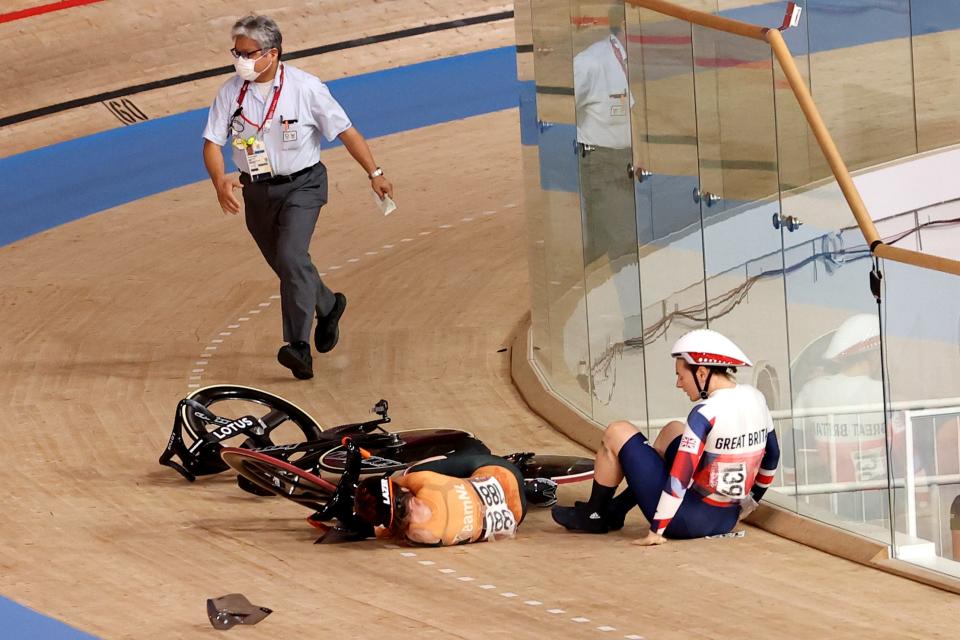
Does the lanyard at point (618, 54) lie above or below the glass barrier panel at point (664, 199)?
above

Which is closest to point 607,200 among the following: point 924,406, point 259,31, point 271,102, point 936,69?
point 271,102

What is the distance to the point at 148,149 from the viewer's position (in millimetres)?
13703

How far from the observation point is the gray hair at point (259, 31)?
7980 millimetres

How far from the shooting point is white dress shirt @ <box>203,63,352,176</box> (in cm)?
815

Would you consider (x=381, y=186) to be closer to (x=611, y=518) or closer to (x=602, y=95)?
(x=602, y=95)

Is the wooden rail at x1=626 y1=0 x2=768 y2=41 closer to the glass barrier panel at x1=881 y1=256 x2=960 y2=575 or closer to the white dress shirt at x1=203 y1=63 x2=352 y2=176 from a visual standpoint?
the glass barrier panel at x1=881 y1=256 x2=960 y2=575

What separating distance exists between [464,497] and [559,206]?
7.51 ft

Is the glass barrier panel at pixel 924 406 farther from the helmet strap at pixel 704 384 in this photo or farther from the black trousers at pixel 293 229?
the black trousers at pixel 293 229

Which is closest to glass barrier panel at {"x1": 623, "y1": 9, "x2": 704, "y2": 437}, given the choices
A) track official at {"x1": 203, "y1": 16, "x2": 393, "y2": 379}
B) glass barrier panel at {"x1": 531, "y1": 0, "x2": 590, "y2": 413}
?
glass barrier panel at {"x1": 531, "y1": 0, "x2": 590, "y2": 413}

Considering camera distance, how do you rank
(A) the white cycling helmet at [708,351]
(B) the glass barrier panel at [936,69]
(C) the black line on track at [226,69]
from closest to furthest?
(A) the white cycling helmet at [708,351] < (B) the glass barrier panel at [936,69] < (C) the black line on track at [226,69]

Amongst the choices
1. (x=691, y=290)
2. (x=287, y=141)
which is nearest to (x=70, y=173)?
(x=287, y=141)

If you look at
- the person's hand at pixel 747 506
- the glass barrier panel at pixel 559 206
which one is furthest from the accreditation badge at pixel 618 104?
the person's hand at pixel 747 506

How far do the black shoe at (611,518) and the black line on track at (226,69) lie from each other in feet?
28.4

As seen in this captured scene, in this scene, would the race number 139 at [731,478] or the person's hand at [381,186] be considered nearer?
the race number 139 at [731,478]
